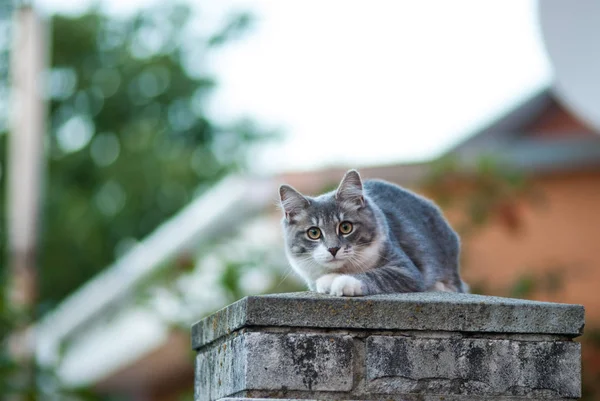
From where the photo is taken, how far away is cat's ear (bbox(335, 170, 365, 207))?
3.79 meters

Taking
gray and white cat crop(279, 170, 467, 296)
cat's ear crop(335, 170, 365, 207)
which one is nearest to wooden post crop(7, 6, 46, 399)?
gray and white cat crop(279, 170, 467, 296)

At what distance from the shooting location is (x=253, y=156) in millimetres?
25156

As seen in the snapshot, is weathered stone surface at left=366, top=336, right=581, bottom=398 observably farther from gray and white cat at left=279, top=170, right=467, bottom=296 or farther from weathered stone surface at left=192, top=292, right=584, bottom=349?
gray and white cat at left=279, top=170, right=467, bottom=296

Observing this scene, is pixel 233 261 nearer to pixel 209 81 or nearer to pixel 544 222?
pixel 544 222

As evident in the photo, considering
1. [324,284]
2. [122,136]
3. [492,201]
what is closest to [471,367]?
[324,284]

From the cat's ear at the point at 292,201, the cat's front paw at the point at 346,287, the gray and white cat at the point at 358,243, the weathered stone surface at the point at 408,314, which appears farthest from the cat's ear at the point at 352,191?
the weathered stone surface at the point at 408,314

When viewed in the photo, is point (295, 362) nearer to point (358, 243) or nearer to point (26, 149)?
point (358, 243)

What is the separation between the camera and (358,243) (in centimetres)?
373

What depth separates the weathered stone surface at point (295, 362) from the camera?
2.64 metres

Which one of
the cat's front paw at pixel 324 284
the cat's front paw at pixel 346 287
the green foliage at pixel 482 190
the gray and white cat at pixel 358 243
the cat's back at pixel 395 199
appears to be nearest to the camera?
the cat's front paw at pixel 346 287

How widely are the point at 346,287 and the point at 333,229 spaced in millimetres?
827

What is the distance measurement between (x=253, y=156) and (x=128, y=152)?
322 centimetres

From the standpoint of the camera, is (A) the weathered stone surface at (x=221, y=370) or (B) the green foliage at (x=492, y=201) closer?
(A) the weathered stone surface at (x=221, y=370)

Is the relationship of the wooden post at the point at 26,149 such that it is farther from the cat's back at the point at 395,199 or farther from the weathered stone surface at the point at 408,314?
the weathered stone surface at the point at 408,314
